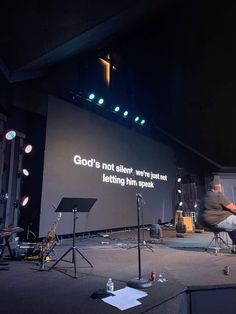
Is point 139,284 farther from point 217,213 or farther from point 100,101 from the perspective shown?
point 100,101

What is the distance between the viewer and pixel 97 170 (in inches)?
300

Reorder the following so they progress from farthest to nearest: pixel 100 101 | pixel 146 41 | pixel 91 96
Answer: pixel 100 101 < pixel 91 96 < pixel 146 41

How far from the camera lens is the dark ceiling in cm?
458

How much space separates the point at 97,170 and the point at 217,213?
3.67 metres

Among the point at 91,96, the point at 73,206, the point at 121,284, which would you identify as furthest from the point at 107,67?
the point at 121,284

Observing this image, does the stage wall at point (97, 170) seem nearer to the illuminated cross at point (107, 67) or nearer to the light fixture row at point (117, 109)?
the light fixture row at point (117, 109)

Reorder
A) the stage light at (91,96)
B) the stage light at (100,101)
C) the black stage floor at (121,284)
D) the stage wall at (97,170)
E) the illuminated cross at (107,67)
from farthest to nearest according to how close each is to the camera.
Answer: the illuminated cross at (107,67) < the stage light at (100,101) < the stage light at (91,96) < the stage wall at (97,170) < the black stage floor at (121,284)

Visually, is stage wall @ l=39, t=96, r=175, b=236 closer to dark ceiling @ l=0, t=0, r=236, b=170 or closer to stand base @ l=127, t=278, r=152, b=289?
dark ceiling @ l=0, t=0, r=236, b=170

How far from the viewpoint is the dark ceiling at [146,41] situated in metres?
4.58

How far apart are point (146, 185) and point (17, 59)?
20.8ft

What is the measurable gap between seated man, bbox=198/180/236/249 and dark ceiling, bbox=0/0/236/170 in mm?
3446

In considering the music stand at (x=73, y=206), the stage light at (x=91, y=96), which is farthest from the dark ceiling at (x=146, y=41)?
the music stand at (x=73, y=206)

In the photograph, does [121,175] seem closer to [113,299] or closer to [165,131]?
[165,131]

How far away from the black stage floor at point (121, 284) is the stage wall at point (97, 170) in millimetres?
1872
